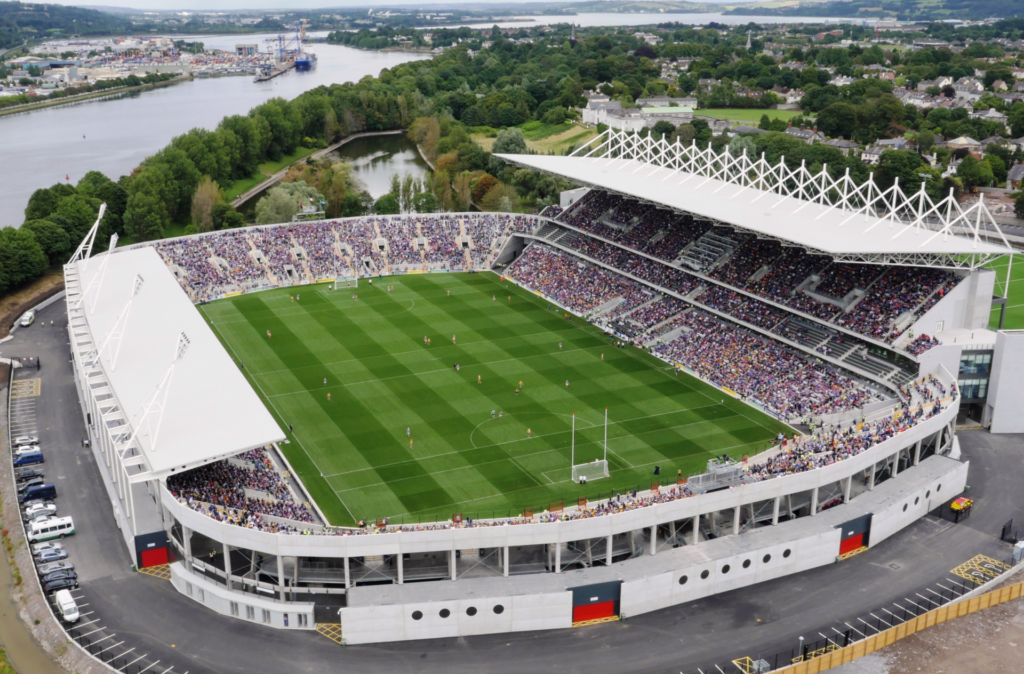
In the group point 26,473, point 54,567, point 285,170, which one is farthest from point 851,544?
point 285,170

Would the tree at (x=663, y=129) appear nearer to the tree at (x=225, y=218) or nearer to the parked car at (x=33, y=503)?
the tree at (x=225, y=218)

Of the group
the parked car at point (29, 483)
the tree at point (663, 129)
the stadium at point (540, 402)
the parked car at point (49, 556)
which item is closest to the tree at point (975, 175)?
the stadium at point (540, 402)

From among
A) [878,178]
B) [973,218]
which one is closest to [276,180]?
[878,178]

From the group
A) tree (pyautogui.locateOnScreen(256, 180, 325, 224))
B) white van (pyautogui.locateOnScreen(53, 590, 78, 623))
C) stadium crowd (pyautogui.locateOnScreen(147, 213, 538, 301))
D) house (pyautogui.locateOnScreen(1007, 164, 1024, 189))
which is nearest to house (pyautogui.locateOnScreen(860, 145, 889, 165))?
house (pyautogui.locateOnScreen(1007, 164, 1024, 189))

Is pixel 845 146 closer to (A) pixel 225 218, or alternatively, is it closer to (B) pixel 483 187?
(B) pixel 483 187

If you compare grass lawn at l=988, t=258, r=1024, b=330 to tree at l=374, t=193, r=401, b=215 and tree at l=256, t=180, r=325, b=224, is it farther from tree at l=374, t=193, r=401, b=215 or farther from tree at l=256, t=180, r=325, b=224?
tree at l=256, t=180, r=325, b=224
